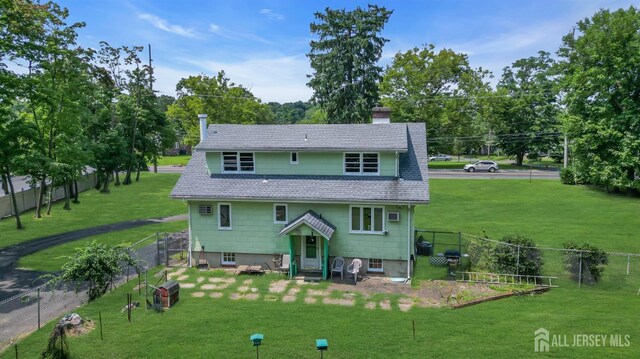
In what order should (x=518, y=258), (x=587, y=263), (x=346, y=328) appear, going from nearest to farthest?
(x=346, y=328) → (x=587, y=263) → (x=518, y=258)

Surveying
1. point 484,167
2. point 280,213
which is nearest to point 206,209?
point 280,213

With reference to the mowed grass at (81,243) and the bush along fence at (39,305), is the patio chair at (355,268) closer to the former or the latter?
the bush along fence at (39,305)

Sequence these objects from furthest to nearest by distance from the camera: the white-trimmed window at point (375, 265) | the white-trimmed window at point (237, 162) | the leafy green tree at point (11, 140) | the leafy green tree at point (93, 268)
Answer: the leafy green tree at point (11, 140)
the white-trimmed window at point (237, 162)
the white-trimmed window at point (375, 265)
the leafy green tree at point (93, 268)

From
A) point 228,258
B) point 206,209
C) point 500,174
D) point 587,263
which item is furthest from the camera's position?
point 500,174

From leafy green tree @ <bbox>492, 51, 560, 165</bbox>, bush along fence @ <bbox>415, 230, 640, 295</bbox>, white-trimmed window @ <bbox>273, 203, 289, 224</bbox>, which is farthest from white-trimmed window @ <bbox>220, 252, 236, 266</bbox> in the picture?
leafy green tree @ <bbox>492, 51, 560, 165</bbox>

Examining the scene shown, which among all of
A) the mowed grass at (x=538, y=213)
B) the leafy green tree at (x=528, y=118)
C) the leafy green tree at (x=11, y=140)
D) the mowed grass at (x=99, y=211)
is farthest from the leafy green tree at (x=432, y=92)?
the leafy green tree at (x=11, y=140)

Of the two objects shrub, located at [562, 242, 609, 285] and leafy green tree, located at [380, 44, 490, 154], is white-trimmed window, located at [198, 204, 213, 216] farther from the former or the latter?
leafy green tree, located at [380, 44, 490, 154]

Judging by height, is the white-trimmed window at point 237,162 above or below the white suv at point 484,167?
above

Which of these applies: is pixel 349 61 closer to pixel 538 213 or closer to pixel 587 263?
pixel 538 213
